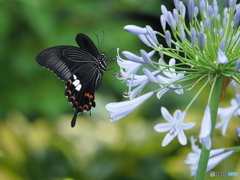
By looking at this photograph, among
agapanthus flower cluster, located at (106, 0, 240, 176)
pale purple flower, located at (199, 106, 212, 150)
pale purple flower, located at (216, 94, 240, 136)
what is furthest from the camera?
pale purple flower, located at (216, 94, 240, 136)

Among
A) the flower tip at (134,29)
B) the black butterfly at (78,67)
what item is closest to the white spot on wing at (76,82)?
the black butterfly at (78,67)

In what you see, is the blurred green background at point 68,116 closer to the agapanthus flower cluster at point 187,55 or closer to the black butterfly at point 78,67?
the black butterfly at point 78,67

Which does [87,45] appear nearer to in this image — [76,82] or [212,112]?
[76,82]

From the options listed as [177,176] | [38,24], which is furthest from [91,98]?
[38,24]

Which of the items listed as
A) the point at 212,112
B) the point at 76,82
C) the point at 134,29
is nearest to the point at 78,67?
the point at 76,82

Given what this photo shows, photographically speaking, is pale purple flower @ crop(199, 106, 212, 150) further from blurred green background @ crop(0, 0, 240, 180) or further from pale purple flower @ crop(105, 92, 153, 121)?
blurred green background @ crop(0, 0, 240, 180)

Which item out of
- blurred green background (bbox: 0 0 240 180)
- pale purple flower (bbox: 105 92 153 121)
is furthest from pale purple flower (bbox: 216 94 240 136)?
blurred green background (bbox: 0 0 240 180)
